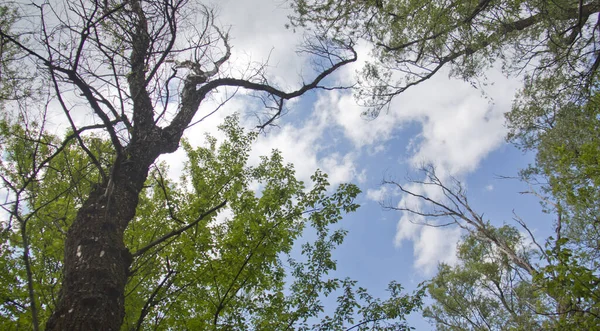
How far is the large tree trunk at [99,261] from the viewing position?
237cm

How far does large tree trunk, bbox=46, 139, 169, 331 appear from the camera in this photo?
2.37 metres

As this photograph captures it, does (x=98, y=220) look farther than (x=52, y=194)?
No

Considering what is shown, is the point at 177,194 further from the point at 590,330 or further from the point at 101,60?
the point at 590,330

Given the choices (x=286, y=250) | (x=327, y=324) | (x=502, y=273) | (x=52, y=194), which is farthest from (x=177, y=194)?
(x=502, y=273)

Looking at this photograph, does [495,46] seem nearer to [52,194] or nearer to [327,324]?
[327,324]

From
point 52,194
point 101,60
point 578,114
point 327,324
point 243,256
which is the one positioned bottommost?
point 327,324

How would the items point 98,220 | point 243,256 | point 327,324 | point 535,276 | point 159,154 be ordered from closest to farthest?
point 98,220, point 535,276, point 159,154, point 243,256, point 327,324

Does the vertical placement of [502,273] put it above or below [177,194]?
above

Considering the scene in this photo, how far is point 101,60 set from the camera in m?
3.08

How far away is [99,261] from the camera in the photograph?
2.67 meters

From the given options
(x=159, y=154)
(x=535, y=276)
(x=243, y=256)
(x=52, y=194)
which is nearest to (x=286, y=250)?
(x=243, y=256)

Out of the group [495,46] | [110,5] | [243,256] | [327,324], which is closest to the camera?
[110,5]

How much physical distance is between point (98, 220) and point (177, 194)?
5.10m

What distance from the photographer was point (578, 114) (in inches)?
283
